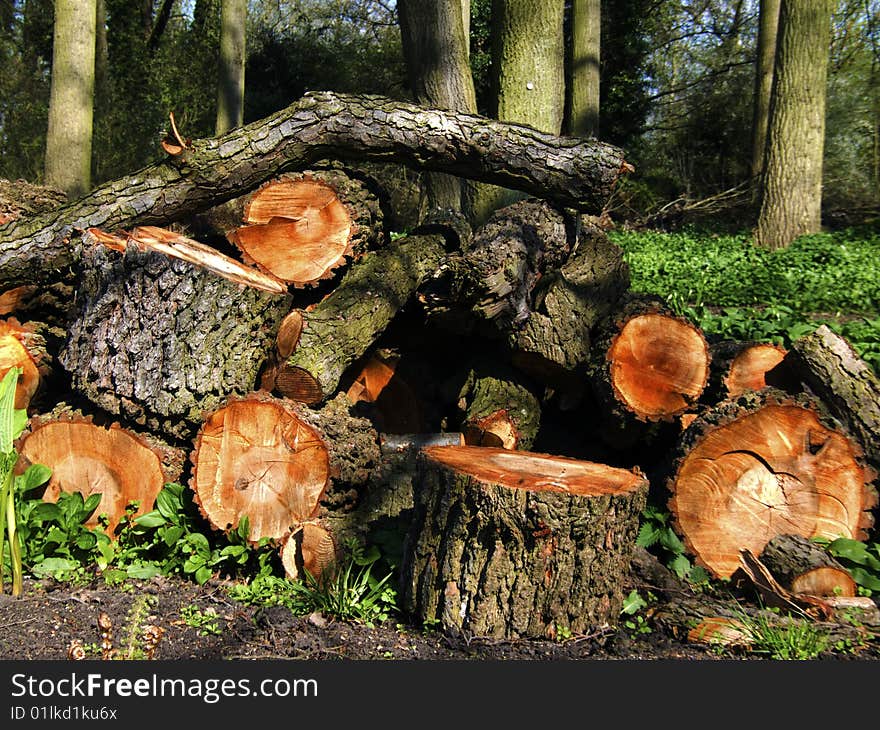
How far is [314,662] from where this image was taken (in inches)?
114

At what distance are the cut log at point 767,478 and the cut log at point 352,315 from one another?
1.64m

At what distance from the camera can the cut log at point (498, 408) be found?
429 cm

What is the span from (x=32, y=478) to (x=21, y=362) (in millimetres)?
866

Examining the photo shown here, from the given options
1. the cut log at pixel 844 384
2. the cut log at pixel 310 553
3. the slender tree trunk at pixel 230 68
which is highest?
the slender tree trunk at pixel 230 68

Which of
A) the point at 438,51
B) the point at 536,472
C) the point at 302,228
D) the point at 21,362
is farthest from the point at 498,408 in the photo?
the point at 438,51

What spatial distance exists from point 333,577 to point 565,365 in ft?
5.54

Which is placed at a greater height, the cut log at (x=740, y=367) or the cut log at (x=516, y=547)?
the cut log at (x=740, y=367)

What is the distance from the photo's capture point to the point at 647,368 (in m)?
4.29

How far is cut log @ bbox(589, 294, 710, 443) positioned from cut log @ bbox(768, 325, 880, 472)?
529 mm

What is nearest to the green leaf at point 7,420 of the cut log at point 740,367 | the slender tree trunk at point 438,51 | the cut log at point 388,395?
the cut log at point 388,395

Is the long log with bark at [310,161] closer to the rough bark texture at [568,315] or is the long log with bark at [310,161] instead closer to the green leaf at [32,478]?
the rough bark texture at [568,315]

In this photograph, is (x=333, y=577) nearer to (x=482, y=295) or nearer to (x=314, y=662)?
(x=314, y=662)

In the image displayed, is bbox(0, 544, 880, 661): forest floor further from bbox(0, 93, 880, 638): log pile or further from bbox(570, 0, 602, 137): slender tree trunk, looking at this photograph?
bbox(570, 0, 602, 137): slender tree trunk

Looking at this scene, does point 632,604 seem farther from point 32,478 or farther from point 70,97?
point 70,97
